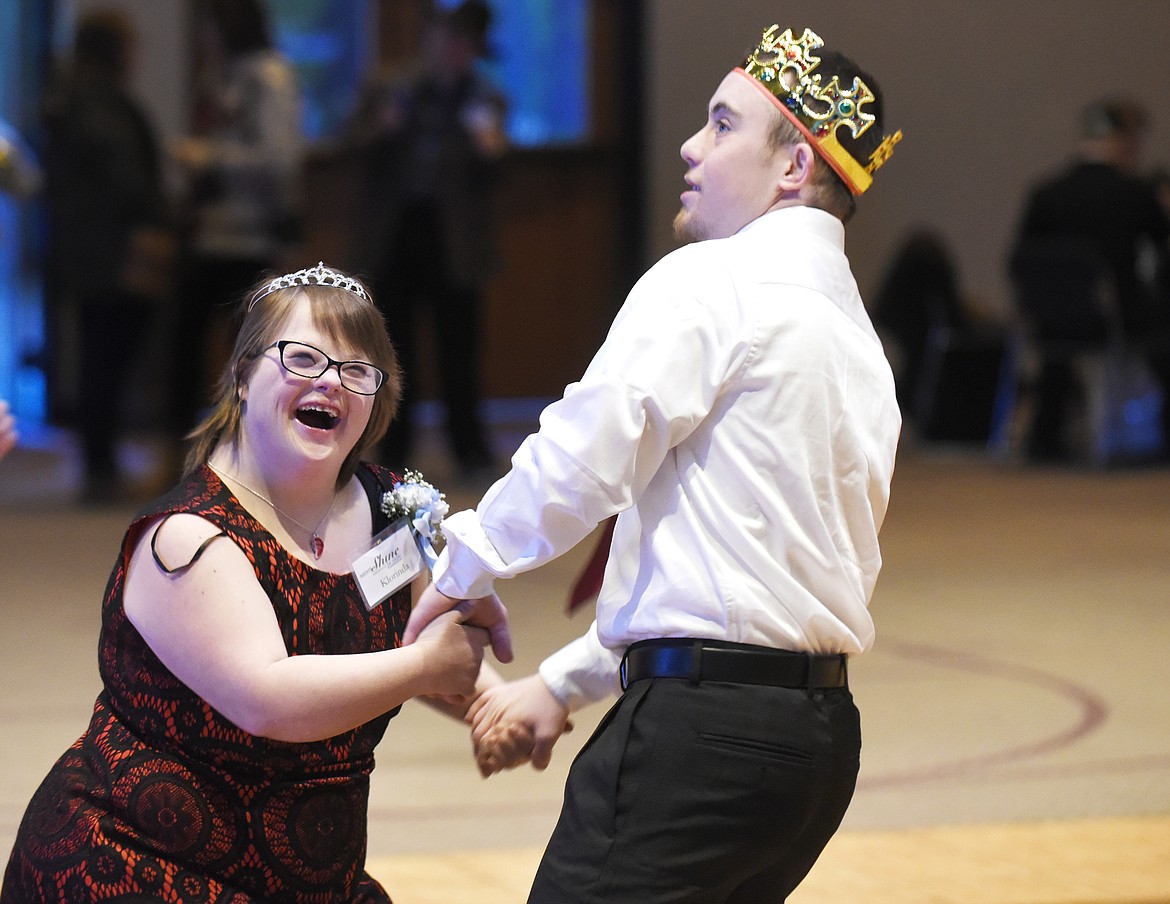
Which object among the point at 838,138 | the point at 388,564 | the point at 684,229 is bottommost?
the point at 388,564

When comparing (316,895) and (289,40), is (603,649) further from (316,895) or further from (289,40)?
(289,40)

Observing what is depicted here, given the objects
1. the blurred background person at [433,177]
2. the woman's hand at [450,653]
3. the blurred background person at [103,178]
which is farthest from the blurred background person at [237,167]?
the woman's hand at [450,653]

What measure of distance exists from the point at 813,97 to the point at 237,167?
4.35 meters

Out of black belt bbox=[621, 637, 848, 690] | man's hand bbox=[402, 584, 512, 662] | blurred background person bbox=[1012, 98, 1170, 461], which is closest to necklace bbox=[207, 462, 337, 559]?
man's hand bbox=[402, 584, 512, 662]

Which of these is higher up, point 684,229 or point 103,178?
point 684,229

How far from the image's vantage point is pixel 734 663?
1661 millimetres

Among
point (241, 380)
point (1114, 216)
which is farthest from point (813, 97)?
point (1114, 216)

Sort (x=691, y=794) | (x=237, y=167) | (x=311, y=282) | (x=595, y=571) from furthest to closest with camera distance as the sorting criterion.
Answer: (x=237, y=167) → (x=595, y=571) → (x=311, y=282) → (x=691, y=794)

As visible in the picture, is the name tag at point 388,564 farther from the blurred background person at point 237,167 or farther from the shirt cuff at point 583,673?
the blurred background person at point 237,167

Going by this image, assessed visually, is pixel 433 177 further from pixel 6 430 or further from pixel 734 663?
pixel 734 663

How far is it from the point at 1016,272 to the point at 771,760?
22.1 ft

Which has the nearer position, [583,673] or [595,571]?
[583,673]

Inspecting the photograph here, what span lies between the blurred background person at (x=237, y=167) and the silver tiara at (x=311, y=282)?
3.83 metres

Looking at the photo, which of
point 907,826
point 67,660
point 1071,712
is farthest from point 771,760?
point 67,660
